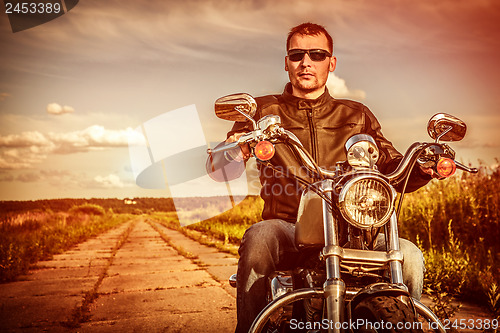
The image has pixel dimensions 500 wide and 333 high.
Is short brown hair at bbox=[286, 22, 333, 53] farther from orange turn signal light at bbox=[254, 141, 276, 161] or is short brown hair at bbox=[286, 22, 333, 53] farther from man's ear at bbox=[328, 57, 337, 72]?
orange turn signal light at bbox=[254, 141, 276, 161]

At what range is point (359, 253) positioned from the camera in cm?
172

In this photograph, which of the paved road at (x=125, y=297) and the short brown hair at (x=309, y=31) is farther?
the paved road at (x=125, y=297)

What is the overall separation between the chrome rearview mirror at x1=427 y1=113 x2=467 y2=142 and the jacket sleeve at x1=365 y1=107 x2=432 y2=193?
0.61 ft

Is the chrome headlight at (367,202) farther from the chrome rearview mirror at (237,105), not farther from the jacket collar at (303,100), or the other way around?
the jacket collar at (303,100)

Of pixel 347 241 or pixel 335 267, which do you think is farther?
pixel 347 241

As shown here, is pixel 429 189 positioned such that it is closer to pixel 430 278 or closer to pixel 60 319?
pixel 430 278

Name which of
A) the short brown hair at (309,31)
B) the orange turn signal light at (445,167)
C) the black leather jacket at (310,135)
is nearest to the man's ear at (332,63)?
the short brown hair at (309,31)

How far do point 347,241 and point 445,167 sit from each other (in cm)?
57

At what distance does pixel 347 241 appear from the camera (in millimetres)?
1845

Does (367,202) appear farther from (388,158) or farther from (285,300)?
(388,158)

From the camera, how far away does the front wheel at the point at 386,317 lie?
5.02ft

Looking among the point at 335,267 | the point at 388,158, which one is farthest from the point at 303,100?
the point at 335,267

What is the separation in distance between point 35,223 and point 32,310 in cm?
1027

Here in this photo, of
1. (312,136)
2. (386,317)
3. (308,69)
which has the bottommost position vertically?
(386,317)
